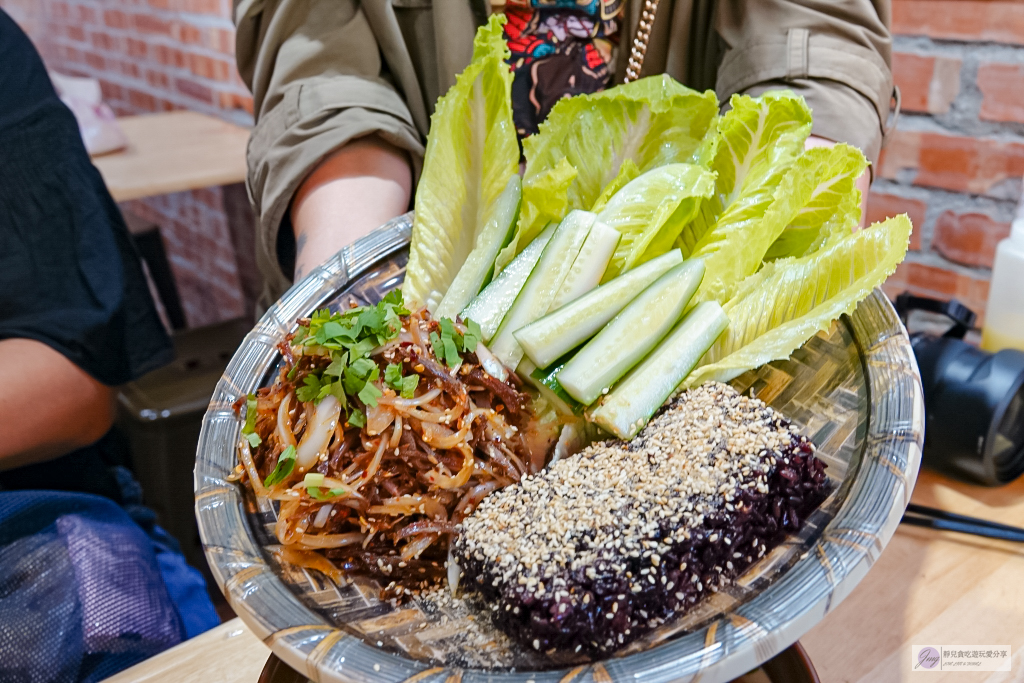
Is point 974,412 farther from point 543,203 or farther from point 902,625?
point 543,203

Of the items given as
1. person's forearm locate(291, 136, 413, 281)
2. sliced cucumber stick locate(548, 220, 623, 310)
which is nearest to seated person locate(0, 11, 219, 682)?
person's forearm locate(291, 136, 413, 281)

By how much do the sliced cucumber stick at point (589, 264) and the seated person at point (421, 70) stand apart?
345 millimetres

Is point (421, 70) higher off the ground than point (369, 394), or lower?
higher

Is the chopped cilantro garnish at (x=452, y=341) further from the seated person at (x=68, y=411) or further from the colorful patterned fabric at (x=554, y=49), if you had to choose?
the seated person at (x=68, y=411)

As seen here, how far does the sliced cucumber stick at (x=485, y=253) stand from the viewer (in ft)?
3.35

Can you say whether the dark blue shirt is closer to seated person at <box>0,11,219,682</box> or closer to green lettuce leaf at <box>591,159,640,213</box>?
seated person at <box>0,11,219,682</box>

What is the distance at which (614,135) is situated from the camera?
44.9 inches

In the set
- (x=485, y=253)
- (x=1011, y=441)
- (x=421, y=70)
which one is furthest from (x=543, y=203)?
(x=1011, y=441)

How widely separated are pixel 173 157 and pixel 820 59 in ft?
7.29

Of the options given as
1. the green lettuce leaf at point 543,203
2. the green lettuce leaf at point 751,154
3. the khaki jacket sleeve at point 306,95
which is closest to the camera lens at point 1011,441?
the green lettuce leaf at point 751,154

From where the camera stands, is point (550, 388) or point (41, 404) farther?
point (41, 404)

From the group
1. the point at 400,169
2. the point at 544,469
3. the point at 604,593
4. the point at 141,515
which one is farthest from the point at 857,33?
the point at 141,515

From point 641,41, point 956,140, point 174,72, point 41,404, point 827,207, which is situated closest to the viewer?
point 827,207

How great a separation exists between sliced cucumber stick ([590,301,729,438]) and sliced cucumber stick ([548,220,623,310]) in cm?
13
